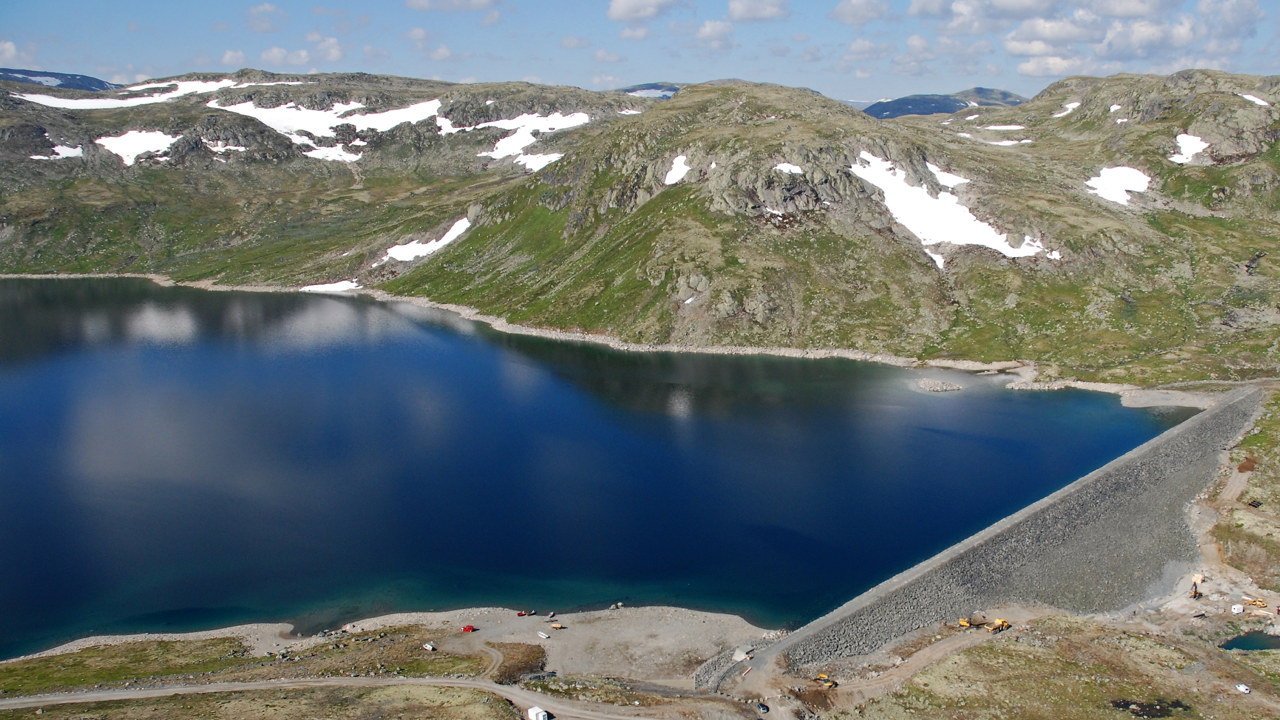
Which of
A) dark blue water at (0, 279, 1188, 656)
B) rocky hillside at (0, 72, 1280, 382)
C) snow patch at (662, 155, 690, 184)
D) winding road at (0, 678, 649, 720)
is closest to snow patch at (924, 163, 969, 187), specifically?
rocky hillside at (0, 72, 1280, 382)

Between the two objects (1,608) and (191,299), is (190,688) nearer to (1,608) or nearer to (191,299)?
(1,608)

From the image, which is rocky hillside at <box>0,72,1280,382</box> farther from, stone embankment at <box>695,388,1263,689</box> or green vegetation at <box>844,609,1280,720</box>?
green vegetation at <box>844,609,1280,720</box>

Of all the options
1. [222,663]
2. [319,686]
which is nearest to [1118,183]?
[319,686]

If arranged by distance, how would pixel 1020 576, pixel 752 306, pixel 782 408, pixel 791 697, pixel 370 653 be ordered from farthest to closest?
1. pixel 752 306
2. pixel 782 408
3. pixel 1020 576
4. pixel 370 653
5. pixel 791 697

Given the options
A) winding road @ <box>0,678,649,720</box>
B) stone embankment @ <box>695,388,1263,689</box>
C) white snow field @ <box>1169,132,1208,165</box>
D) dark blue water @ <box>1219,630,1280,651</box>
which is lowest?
winding road @ <box>0,678,649,720</box>

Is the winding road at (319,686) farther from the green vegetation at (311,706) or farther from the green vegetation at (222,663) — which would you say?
the green vegetation at (222,663)

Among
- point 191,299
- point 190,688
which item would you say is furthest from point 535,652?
point 191,299
